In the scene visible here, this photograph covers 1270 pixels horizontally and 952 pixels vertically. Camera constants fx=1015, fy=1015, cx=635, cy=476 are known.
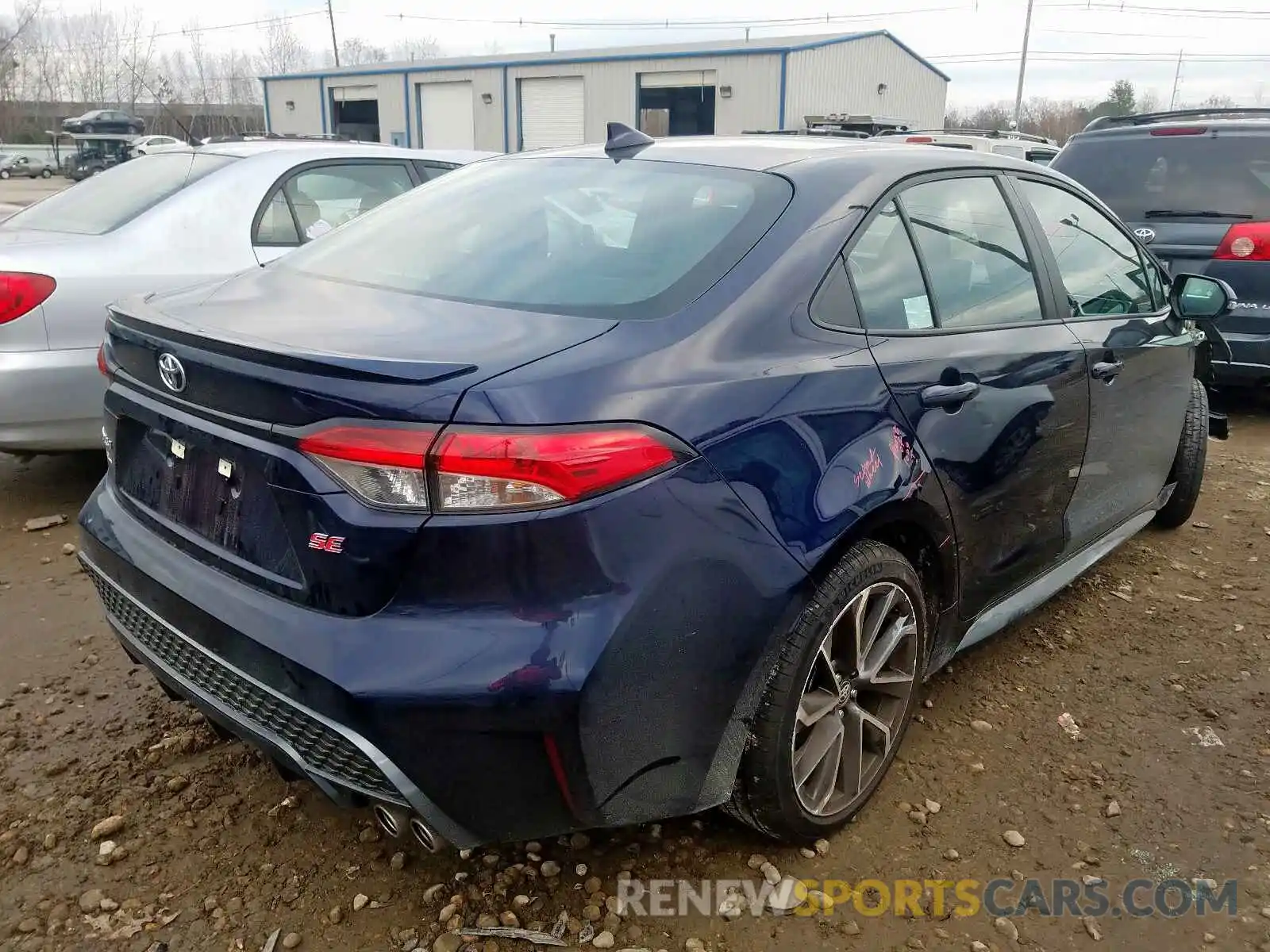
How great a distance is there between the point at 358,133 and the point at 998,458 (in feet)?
139

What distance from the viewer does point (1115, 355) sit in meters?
3.27

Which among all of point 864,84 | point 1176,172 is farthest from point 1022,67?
point 1176,172

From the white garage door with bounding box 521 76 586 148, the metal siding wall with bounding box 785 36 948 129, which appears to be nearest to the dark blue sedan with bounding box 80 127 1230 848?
the metal siding wall with bounding box 785 36 948 129

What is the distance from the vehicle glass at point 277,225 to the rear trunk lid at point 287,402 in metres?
2.48

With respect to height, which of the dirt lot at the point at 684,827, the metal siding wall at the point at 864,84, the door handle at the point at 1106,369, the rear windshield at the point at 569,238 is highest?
the metal siding wall at the point at 864,84

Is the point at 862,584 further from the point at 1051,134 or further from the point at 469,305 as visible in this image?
the point at 1051,134

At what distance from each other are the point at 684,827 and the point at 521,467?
120 centimetres

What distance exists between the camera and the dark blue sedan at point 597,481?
69.6 inches

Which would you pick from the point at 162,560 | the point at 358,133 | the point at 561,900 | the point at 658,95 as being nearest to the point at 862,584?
the point at 561,900

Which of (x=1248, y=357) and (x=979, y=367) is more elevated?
(x=979, y=367)

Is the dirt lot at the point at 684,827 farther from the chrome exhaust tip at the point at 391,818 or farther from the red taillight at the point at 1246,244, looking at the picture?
the red taillight at the point at 1246,244

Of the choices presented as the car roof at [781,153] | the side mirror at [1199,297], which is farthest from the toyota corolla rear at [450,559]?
the side mirror at [1199,297]

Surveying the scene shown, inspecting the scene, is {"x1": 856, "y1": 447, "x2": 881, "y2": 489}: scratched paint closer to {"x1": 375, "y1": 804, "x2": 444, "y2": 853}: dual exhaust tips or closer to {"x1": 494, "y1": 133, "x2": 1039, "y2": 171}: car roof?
{"x1": 494, "y1": 133, "x2": 1039, "y2": 171}: car roof

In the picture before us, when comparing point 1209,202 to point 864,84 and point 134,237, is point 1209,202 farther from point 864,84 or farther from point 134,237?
point 864,84
